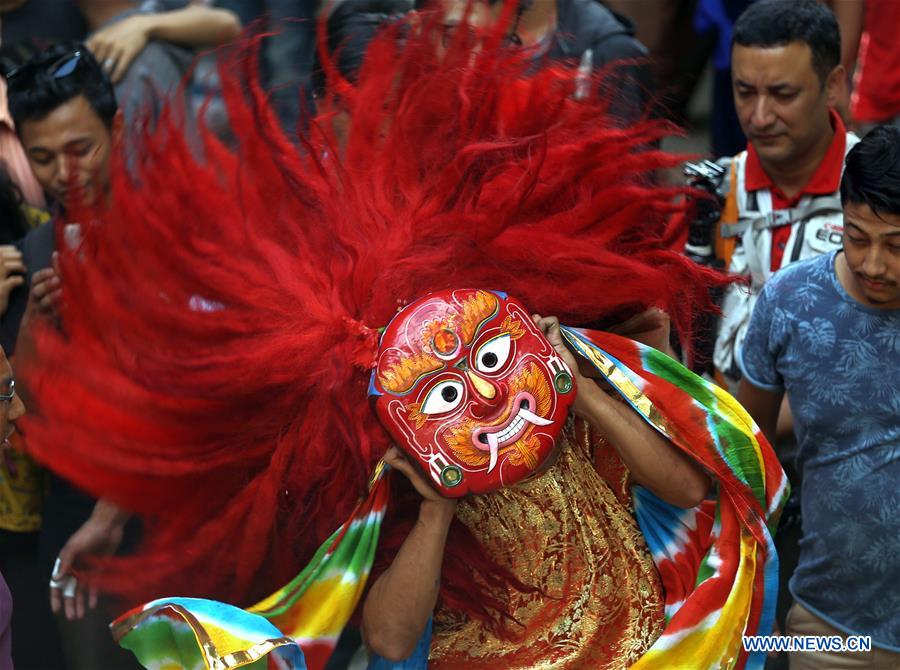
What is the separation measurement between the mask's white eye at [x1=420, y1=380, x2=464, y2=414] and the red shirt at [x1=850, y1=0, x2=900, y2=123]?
2.72 metres

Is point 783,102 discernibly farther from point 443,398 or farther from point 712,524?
point 443,398

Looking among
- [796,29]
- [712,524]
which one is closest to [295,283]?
[712,524]

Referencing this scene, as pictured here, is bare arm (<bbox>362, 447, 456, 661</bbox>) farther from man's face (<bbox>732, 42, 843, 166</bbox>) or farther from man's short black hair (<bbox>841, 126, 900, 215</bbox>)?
man's face (<bbox>732, 42, 843, 166</bbox>)

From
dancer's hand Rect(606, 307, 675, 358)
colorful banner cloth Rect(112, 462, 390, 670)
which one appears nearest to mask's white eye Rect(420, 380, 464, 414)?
colorful banner cloth Rect(112, 462, 390, 670)

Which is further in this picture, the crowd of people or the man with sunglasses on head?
the man with sunglasses on head

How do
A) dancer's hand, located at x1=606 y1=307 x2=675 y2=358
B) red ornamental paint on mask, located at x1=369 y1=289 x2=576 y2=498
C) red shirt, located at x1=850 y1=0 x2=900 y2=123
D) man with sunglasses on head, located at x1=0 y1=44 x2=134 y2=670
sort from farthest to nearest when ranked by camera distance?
red shirt, located at x1=850 y1=0 x2=900 y2=123
man with sunglasses on head, located at x1=0 y1=44 x2=134 y2=670
dancer's hand, located at x1=606 y1=307 x2=675 y2=358
red ornamental paint on mask, located at x1=369 y1=289 x2=576 y2=498

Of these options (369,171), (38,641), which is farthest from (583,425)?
(38,641)

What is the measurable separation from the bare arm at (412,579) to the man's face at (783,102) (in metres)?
1.40

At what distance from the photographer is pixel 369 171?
2.01 m

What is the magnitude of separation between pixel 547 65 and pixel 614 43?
1.10m

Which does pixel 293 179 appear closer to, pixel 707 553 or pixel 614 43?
pixel 707 553

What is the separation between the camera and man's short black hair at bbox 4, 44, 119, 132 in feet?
9.41

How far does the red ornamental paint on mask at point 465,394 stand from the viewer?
1865 millimetres

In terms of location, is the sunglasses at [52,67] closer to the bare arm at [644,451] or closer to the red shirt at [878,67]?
the bare arm at [644,451]
